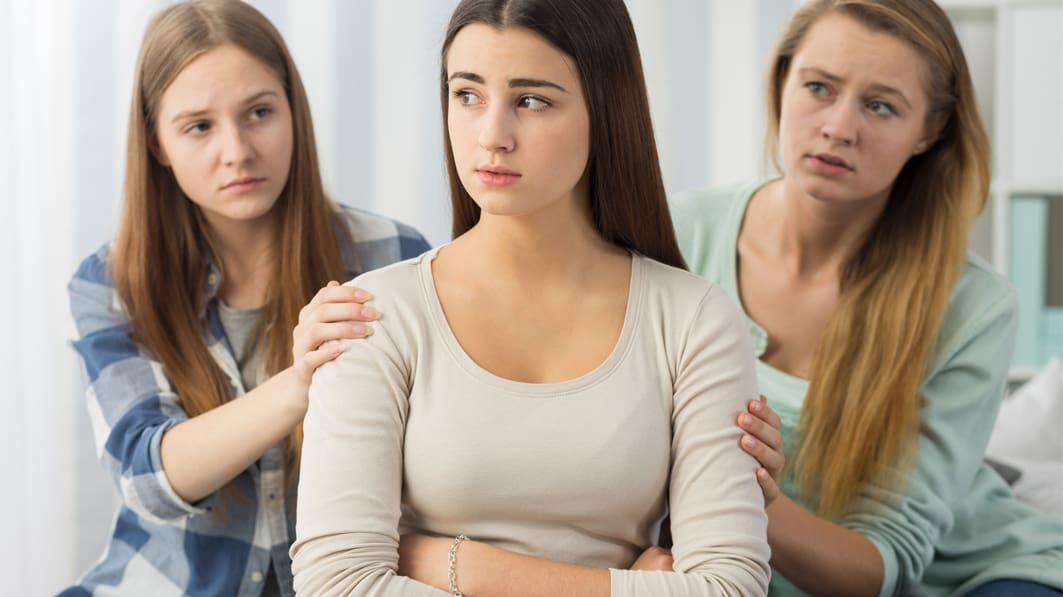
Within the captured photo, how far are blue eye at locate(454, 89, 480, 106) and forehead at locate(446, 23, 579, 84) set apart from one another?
29mm

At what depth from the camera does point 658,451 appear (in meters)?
1.16

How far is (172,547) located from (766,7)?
1.58m

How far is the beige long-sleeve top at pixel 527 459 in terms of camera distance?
109 centimetres

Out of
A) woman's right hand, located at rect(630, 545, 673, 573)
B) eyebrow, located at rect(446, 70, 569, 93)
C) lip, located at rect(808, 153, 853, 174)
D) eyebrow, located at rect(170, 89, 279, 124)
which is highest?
eyebrow, located at rect(446, 70, 569, 93)

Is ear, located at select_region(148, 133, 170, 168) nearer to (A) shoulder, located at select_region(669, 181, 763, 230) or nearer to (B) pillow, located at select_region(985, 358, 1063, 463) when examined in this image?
(A) shoulder, located at select_region(669, 181, 763, 230)

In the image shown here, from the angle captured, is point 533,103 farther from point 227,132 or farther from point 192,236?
point 192,236

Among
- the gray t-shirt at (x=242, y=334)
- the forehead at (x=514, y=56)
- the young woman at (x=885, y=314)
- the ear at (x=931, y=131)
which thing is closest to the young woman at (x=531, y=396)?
the forehead at (x=514, y=56)

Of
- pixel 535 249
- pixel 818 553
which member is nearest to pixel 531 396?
pixel 535 249

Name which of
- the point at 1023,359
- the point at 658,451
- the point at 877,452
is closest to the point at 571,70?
the point at 658,451

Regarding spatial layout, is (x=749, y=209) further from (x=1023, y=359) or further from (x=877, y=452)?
(x=1023, y=359)

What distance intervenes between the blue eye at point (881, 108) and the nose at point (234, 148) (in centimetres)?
89

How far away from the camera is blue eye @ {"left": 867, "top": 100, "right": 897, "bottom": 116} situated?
1.62 meters

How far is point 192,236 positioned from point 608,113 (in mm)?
788

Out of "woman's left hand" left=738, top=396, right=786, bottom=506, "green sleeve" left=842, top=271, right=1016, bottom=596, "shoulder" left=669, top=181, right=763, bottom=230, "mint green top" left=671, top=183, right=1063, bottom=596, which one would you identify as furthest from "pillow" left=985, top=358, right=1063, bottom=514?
"woman's left hand" left=738, top=396, right=786, bottom=506
